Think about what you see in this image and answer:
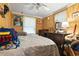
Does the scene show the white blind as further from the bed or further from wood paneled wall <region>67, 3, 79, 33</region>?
wood paneled wall <region>67, 3, 79, 33</region>

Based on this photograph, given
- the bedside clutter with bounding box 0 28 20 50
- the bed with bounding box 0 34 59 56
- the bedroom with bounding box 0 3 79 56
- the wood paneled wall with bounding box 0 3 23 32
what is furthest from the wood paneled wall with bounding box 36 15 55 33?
the bedside clutter with bounding box 0 28 20 50

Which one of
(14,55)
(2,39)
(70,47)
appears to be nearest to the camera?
(2,39)

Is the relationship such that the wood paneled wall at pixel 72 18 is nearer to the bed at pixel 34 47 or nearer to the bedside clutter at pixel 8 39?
the bed at pixel 34 47

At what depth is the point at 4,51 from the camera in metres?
1.62

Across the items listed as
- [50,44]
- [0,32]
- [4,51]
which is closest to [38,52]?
[50,44]

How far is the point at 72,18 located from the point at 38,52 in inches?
24.7

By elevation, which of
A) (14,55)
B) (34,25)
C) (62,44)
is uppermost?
(34,25)

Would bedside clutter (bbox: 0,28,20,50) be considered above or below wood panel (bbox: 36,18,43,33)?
below

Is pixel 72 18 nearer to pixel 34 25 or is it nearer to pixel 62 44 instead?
pixel 62 44

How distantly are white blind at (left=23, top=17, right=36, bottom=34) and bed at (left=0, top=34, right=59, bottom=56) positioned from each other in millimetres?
70

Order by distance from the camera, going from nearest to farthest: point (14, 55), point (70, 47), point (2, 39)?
point (2, 39) < point (14, 55) < point (70, 47)

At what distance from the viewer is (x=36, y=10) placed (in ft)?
6.02

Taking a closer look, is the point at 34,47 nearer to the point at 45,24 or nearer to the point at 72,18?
the point at 45,24

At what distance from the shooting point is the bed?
165 cm
